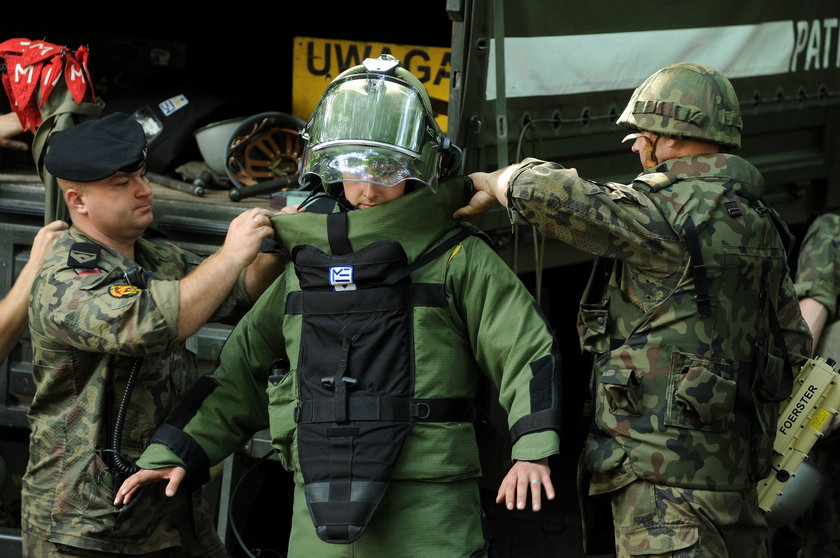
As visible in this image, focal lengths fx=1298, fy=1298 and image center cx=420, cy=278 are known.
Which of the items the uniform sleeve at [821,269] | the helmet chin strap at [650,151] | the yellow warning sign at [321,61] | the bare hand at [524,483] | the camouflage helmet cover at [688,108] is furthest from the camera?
the yellow warning sign at [321,61]

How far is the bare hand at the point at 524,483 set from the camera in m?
2.92

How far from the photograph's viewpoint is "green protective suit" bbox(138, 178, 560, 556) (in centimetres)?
302

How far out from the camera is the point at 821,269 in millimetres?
4449

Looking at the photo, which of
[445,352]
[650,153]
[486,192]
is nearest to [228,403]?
[445,352]

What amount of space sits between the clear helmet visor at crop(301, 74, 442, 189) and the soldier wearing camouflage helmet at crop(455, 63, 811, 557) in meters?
0.22

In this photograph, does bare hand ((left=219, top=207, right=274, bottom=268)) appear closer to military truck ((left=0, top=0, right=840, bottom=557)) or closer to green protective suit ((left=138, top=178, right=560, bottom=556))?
green protective suit ((left=138, top=178, right=560, bottom=556))

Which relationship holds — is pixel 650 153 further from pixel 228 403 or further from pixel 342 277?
pixel 228 403

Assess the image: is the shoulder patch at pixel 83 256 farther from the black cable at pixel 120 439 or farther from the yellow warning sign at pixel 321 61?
the yellow warning sign at pixel 321 61

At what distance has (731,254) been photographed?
A: 125 inches

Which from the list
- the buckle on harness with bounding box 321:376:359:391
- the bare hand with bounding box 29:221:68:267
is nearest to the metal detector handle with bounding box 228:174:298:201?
the bare hand with bounding box 29:221:68:267

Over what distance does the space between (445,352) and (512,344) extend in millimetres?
165

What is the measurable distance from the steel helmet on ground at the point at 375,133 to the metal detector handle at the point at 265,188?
138cm

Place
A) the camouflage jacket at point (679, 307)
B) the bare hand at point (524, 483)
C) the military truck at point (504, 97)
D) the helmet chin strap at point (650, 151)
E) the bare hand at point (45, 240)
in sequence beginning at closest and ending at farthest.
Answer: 1. the bare hand at point (524, 483)
2. the camouflage jacket at point (679, 307)
3. the helmet chin strap at point (650, 151)
4. the bare hand at point (45, 240)
5. the military truck at point (504, 97)

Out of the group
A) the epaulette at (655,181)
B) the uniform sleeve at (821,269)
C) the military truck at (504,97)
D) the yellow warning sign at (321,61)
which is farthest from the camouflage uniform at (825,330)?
the yellow warning sign at (321,61)
